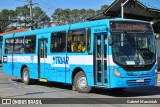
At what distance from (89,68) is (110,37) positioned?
1.76 metres

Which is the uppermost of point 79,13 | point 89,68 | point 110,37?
point 79,13

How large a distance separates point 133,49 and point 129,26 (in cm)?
92

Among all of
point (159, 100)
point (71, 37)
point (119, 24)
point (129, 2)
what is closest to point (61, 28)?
point (71, 37)

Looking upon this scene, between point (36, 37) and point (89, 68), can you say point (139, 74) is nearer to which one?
point (89, 68)

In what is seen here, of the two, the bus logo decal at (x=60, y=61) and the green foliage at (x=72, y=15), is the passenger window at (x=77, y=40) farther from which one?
the green foliage at (x=72, y=15)

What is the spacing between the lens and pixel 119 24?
47.0 feet

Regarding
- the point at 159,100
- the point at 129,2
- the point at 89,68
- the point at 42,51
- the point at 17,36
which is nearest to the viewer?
the point at 159,100

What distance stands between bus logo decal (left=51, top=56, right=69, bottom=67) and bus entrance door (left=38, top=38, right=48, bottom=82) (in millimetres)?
1020

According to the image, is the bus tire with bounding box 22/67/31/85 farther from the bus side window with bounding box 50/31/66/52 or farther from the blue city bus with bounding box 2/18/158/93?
the bus side window with bounding box 50/31/66/52

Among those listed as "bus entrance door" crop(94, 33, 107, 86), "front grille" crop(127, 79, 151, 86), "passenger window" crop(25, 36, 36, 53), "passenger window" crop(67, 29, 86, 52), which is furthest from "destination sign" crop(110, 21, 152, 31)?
"passenger window" crop(25, 36, 36, 53)

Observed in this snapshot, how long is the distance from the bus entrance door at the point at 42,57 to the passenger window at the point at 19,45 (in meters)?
2.34

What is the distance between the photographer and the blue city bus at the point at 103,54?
1391cm

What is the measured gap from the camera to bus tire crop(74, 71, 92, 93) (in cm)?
1531

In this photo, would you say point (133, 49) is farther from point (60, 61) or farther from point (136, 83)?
point (60, 61)
